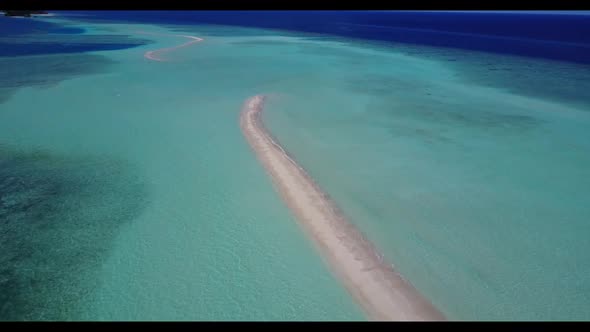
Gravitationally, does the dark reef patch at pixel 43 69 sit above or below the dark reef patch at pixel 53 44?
below

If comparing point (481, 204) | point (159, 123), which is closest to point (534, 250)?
point (481, 204)

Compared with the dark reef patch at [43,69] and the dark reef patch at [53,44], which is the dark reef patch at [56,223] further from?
the dark reef patch at [53,44]

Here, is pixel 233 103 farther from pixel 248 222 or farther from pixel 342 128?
pixel 248 222

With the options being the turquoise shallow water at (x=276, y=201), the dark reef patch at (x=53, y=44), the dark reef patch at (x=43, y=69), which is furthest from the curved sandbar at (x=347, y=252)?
the dark reef patch at (x=53, y=44)

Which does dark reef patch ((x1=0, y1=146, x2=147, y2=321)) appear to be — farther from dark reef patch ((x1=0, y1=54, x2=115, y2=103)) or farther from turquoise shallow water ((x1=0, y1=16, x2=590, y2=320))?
dark reef patch ((x1=0, y1=54, x2=115, y2=103))

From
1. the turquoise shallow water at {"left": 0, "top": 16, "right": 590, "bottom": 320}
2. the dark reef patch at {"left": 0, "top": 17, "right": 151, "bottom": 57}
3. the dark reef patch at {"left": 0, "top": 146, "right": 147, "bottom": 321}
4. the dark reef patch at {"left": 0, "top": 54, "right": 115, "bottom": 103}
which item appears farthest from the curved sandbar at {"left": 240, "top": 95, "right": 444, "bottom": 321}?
the dark reef patch at {"left": 0, "top": 17, "right": 151, "bottom": 57}
